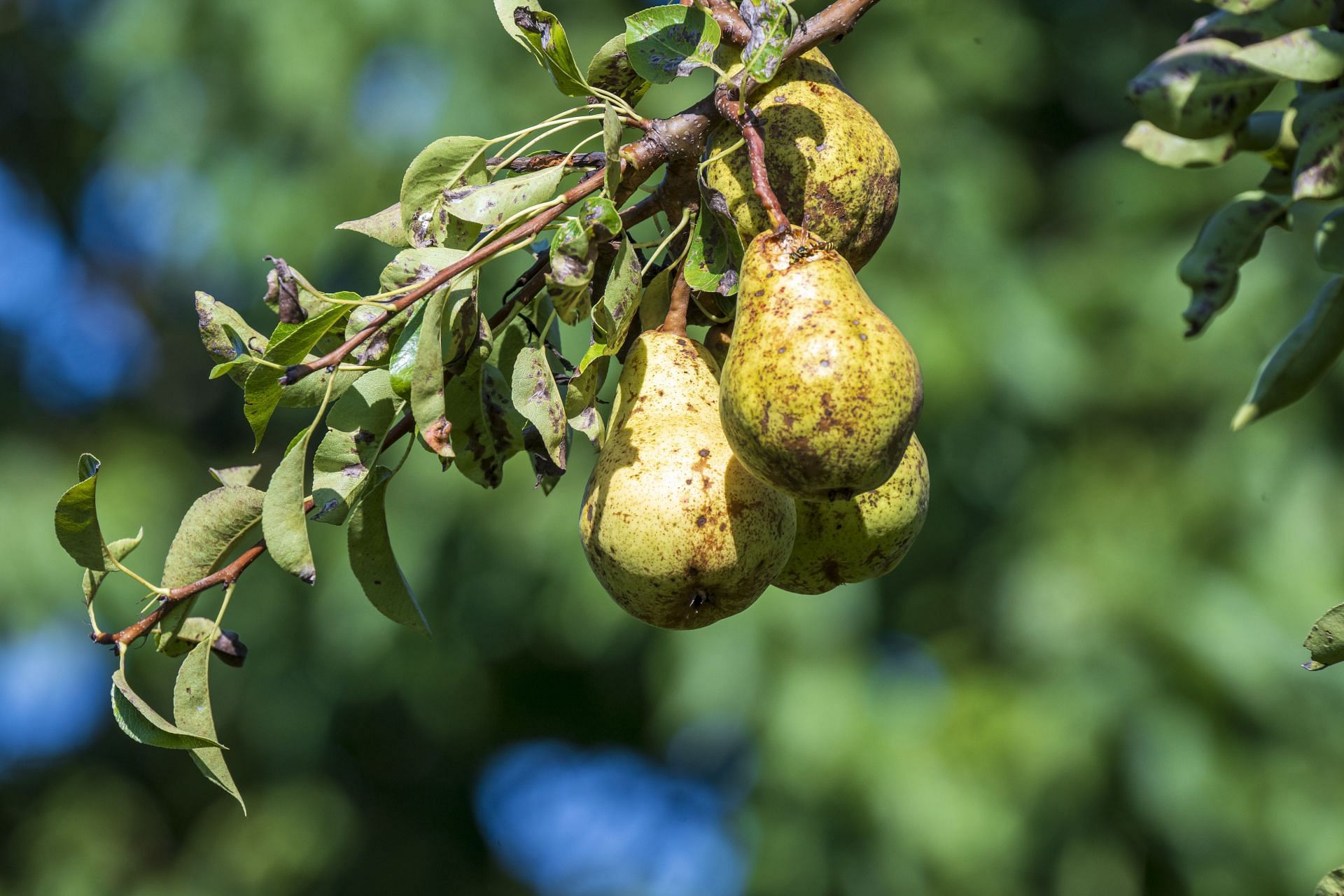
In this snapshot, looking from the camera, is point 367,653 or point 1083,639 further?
point 367,653

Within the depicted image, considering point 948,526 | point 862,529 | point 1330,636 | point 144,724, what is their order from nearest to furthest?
point 1330,636, point 144,724, point 862,529, point 948,526

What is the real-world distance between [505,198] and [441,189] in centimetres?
10

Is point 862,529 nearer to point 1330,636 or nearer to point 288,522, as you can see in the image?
point 1330,636

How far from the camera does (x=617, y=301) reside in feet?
3.46

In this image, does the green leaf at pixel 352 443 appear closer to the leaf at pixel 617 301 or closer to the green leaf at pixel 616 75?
the leaf at pixel 617 301

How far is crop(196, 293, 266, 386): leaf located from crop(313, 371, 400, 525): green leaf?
0.09 m

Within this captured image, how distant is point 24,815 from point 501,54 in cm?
500

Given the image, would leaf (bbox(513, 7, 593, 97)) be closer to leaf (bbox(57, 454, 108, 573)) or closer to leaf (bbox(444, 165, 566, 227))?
leaf (bbox(444, 165, 566, 227))

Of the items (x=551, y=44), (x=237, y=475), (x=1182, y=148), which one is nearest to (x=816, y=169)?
(x=551, y=44)

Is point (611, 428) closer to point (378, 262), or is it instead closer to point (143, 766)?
point (378, 262)

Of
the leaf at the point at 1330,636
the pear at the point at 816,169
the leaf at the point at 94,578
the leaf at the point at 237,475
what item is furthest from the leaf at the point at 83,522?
the leaf at the point at 1330,636

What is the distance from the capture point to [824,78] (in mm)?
1227

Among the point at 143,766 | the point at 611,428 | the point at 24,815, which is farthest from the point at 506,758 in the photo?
the point at 611,428

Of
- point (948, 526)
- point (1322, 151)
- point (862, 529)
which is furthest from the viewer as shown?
point (948, 526)
